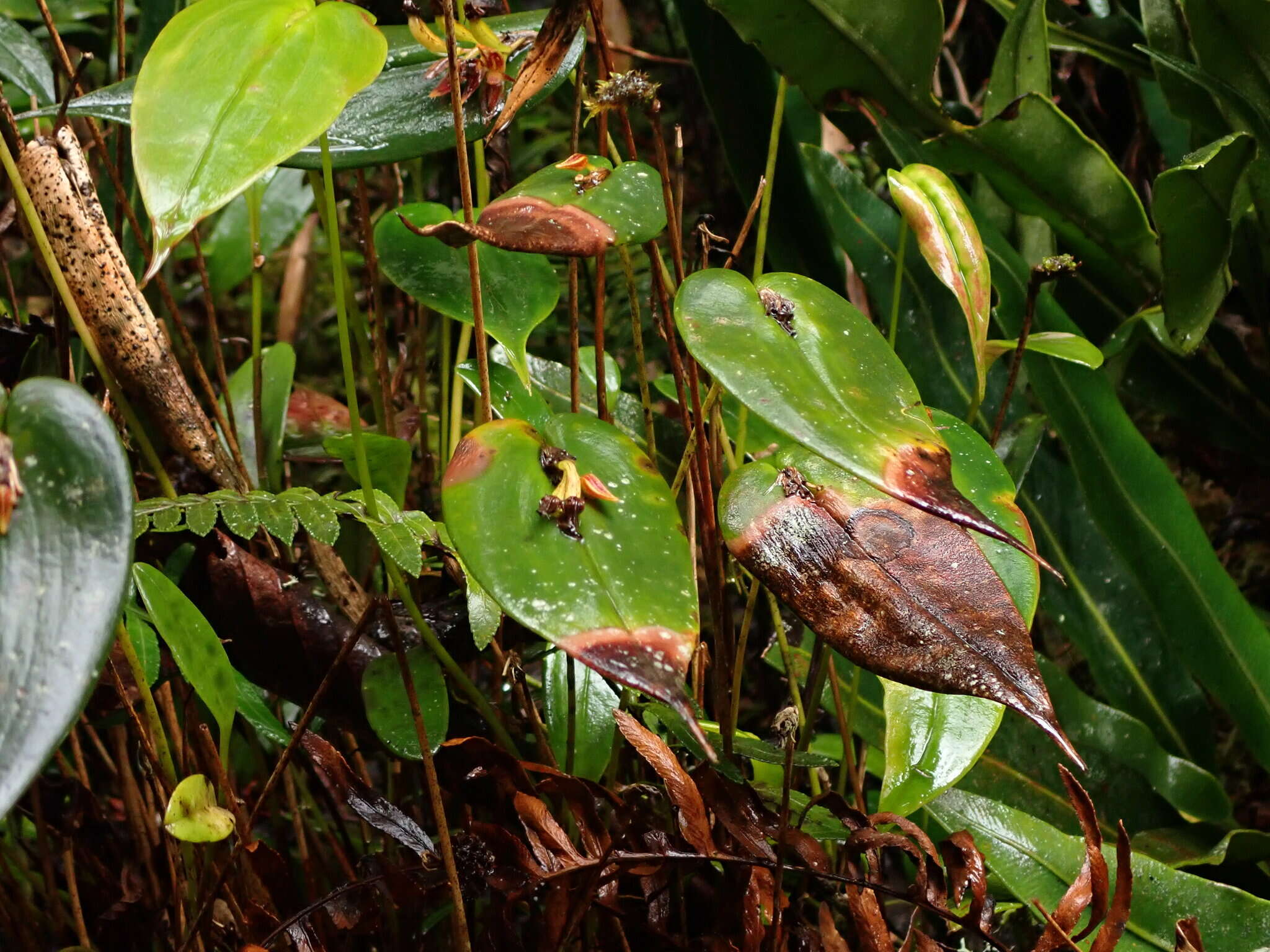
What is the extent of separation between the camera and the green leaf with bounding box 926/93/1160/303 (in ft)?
2.47

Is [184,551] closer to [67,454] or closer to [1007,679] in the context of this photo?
[67,454]

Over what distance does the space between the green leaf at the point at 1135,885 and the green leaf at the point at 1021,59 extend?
52 centimetres

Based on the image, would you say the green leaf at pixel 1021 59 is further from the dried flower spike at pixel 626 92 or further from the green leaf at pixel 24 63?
the green leaf at pixel 24 63

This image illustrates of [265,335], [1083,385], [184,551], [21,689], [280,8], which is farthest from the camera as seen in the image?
[265,335]

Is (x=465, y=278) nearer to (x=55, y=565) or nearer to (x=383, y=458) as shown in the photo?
(x=383, y=458)

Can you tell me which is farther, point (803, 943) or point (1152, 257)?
point (1152, 257)

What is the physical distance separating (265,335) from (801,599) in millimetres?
1194

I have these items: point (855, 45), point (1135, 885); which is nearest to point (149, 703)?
point (1135, 885)

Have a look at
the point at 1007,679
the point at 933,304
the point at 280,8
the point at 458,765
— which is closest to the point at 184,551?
the point at 458,765

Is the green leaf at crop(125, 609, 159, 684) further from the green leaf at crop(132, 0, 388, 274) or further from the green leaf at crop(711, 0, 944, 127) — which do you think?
the green leaf at crop(711, 0, 944, 127)

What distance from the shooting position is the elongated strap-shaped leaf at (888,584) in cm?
28

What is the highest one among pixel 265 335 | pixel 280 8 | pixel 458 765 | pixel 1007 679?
pixel 280 8

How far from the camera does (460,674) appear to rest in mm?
454

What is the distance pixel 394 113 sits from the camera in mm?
487
